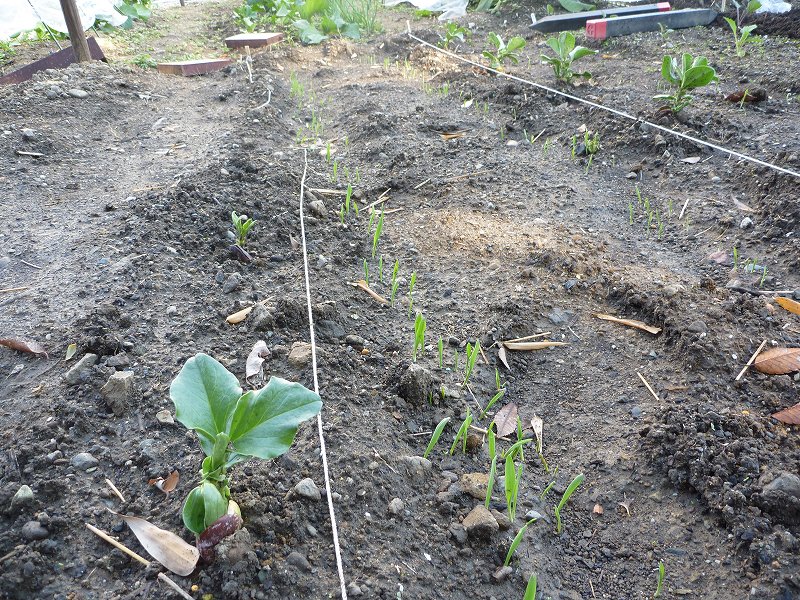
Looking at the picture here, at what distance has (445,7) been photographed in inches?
279

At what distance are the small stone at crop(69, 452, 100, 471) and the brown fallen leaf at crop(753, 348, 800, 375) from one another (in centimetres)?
177

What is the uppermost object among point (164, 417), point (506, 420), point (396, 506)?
point (164, 417)

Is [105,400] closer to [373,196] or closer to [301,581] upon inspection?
[301,581]

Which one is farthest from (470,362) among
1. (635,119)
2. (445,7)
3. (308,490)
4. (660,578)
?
(445,7)

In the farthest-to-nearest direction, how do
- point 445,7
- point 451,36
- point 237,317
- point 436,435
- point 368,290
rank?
point 445,7
point 451,36
point 368,290
point 237,317
point 436,435

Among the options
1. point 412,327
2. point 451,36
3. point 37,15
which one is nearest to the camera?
point 412,327

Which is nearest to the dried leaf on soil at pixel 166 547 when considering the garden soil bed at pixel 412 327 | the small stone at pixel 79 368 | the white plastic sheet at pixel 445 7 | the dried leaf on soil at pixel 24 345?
the garden soil bed at pixel 412 327

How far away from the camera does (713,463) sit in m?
1.49

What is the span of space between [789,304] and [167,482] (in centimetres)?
196

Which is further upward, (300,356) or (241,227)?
(241,227)

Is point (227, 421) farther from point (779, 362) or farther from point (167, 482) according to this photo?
point (779, 362)

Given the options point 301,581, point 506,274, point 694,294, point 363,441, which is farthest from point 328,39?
point 301,581

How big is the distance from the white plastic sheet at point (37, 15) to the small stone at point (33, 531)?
6109 mm

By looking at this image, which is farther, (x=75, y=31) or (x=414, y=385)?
(x=75, y=31)
